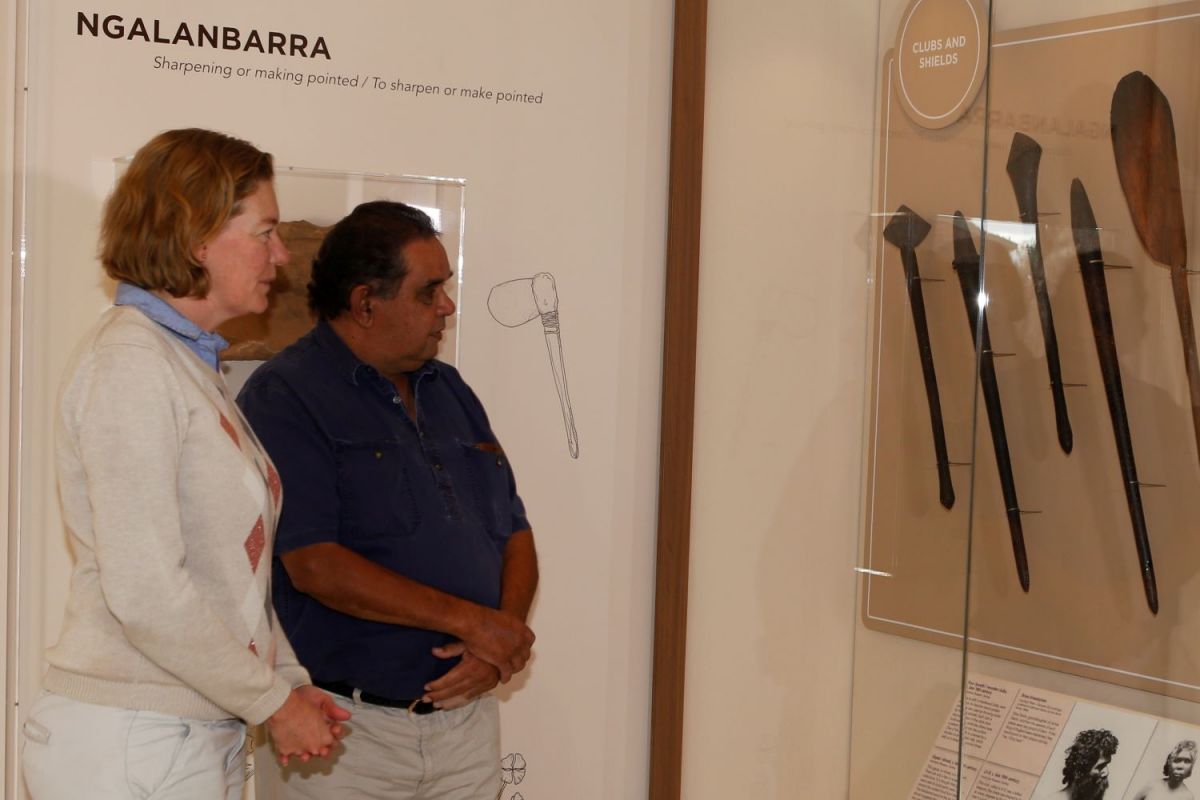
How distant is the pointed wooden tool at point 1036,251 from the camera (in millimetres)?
2314

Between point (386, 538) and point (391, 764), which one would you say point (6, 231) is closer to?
point (386, 538)

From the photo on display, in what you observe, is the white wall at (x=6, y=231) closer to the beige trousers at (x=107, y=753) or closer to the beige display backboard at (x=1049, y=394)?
the beige trousers at (x=107, y=753)

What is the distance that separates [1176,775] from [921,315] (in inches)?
40.3

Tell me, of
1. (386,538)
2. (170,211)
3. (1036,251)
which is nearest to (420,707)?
(386,538)

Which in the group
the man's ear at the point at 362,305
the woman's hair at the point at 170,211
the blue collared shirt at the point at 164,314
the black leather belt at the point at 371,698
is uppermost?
the woman's hair at the point at 170,211

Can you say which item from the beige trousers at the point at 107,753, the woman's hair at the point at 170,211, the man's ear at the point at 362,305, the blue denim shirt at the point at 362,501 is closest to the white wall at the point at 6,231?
the blue denim shirt at the point at 362,501

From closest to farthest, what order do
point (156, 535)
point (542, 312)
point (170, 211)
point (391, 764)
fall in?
point (156, 535), point (170, 211), point (391, 764), point (542, 312)

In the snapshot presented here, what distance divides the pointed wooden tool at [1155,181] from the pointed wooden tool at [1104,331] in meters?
0.09

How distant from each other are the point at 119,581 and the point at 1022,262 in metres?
1.75

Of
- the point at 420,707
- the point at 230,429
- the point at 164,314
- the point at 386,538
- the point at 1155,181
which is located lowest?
the point at 420,707

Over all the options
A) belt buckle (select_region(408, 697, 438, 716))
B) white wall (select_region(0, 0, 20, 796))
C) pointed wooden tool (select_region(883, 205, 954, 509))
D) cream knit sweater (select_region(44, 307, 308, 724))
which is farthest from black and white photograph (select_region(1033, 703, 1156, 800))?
white wall (select_region(0, 0, 20, 796))

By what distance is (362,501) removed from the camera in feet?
6.75

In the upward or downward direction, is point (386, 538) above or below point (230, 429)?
below

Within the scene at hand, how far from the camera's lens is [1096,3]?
7.55 feet
